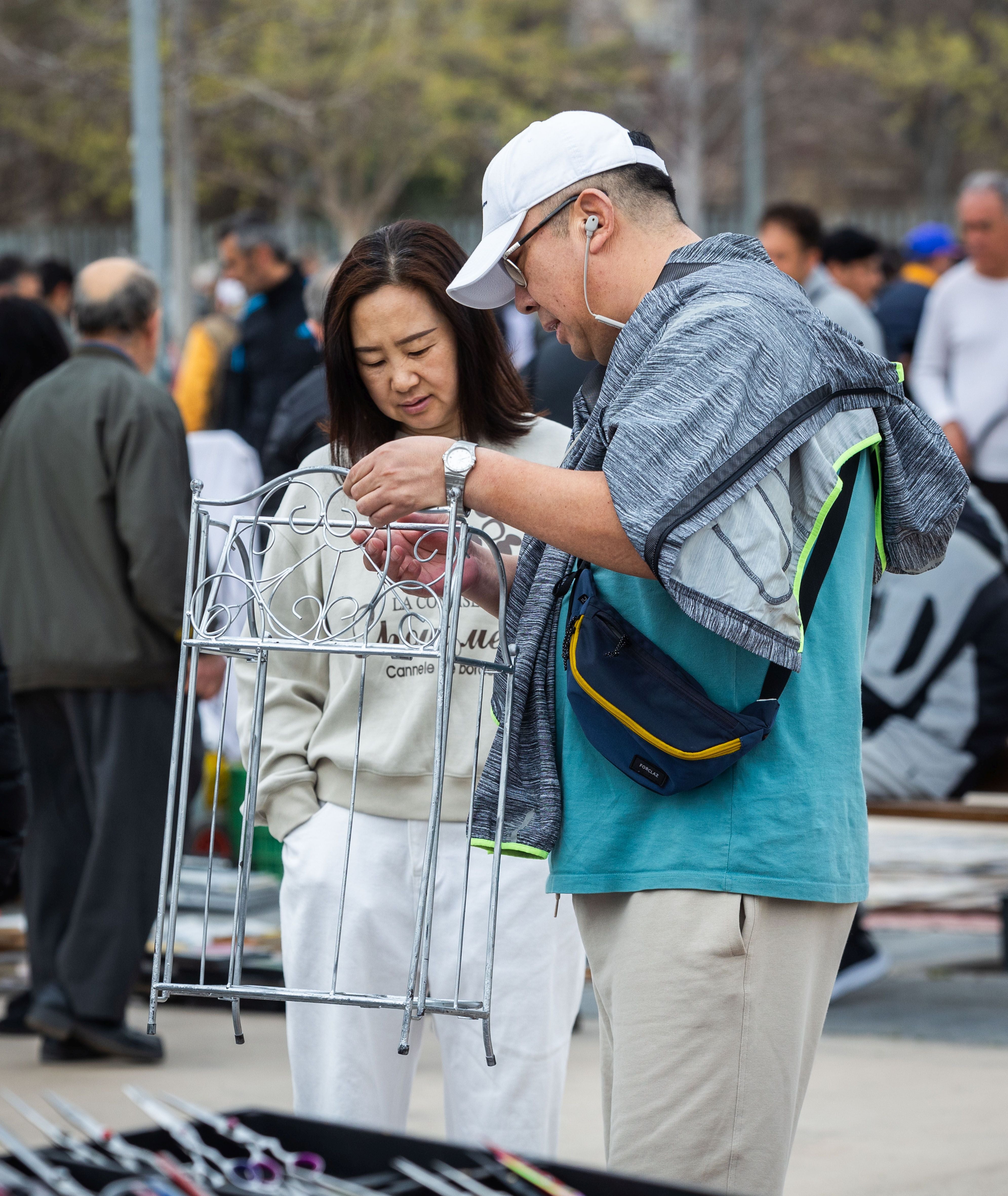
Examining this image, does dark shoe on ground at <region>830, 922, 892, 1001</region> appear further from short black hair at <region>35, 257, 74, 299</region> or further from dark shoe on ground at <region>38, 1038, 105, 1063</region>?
short black hair at <region>35, 257, 74, 299</region>

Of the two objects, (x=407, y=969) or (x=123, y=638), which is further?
(x=123, y=638)

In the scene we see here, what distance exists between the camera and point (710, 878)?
2.13 meters

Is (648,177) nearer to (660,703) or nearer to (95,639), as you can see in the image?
(660,703)

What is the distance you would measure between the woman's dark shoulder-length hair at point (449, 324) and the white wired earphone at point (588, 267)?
68cm

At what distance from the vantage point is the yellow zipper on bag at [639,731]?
2070mm

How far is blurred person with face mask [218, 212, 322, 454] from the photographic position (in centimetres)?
713

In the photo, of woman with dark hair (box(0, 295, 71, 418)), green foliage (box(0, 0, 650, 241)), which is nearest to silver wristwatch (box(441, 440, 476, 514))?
woman with dark hair (box(0, 295, 71, 418))

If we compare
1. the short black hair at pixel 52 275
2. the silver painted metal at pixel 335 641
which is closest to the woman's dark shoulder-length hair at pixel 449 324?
the silver painted metal at pixel 335 641

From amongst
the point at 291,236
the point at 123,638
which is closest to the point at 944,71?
the point at 291,236

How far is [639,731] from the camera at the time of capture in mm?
2113

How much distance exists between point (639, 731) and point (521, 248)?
64 cm

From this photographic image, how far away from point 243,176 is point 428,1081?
29263 mm

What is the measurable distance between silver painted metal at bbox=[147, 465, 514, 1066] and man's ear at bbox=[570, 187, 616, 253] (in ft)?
1.27

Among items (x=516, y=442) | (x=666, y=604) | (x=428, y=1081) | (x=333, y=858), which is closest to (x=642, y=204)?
(x=666, y=604)
